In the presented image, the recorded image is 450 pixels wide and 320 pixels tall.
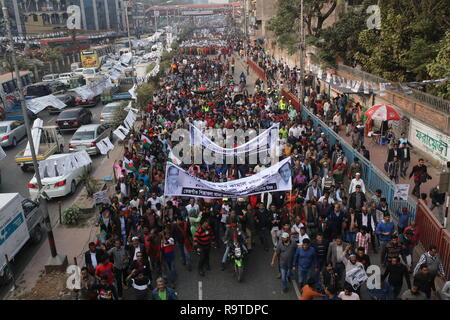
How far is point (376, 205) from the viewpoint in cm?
1040

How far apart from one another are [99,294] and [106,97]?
93.8ft

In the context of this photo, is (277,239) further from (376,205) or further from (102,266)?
(102,266)

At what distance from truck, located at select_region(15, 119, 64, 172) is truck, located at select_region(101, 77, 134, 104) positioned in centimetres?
1468

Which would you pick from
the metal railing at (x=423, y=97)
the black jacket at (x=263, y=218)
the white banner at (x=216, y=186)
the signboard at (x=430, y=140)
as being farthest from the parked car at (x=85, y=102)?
the black jacket at (x=263, y=218)

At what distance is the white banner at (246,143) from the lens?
574 inches

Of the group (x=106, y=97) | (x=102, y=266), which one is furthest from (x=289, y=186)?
(x=106, y=97)

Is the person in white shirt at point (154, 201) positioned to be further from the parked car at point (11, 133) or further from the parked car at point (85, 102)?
the parked car at point (85, 102)

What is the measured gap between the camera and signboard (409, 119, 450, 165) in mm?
15609

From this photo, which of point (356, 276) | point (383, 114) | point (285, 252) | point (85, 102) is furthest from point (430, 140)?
point (85, 102)

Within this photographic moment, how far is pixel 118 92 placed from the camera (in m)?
36.8

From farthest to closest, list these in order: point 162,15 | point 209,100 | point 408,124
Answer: point 162,15 < point 209,100 < point 408,124

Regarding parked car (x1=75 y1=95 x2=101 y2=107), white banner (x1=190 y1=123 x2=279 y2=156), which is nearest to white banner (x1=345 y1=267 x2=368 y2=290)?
white banner (x1=190 y1=123 x2=279 y2=156)

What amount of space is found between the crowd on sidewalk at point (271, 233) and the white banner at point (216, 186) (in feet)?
1.29

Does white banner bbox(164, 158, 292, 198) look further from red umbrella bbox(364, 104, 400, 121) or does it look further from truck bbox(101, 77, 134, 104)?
truck bbox(101, 77, 134, 104)
